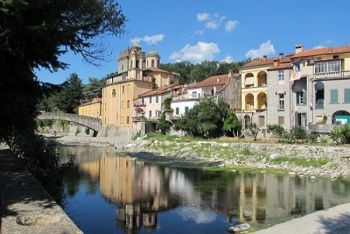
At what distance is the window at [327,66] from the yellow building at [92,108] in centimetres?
6391

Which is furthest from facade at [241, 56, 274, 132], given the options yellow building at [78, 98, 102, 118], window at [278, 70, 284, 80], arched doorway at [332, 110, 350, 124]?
yellow building at [78, 98, 102, 118]

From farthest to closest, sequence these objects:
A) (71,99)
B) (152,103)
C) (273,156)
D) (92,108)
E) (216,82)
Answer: (71,99), (92,108), (152,103), (216,82), (273,156)

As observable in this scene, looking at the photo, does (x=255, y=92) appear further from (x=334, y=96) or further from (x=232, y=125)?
(x=334, y=96)

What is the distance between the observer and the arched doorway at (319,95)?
49969 millimetres

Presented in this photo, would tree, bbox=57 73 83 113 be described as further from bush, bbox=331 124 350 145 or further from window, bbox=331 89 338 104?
bush, bbox=331 124 350 145

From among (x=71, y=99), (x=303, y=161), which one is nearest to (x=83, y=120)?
(x=71, y=99)

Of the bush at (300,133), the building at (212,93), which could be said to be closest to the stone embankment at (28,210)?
the bush at (300,133)

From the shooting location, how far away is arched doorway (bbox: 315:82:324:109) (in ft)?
164

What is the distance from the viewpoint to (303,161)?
4044 cm

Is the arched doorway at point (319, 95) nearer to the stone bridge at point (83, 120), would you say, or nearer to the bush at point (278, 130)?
the bush at point (278, 130)

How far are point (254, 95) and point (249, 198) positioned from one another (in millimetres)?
37171

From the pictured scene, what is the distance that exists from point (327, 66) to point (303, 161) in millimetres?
14809

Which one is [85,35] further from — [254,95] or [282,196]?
[254,95]

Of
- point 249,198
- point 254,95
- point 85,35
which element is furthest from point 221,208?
point 254,95
